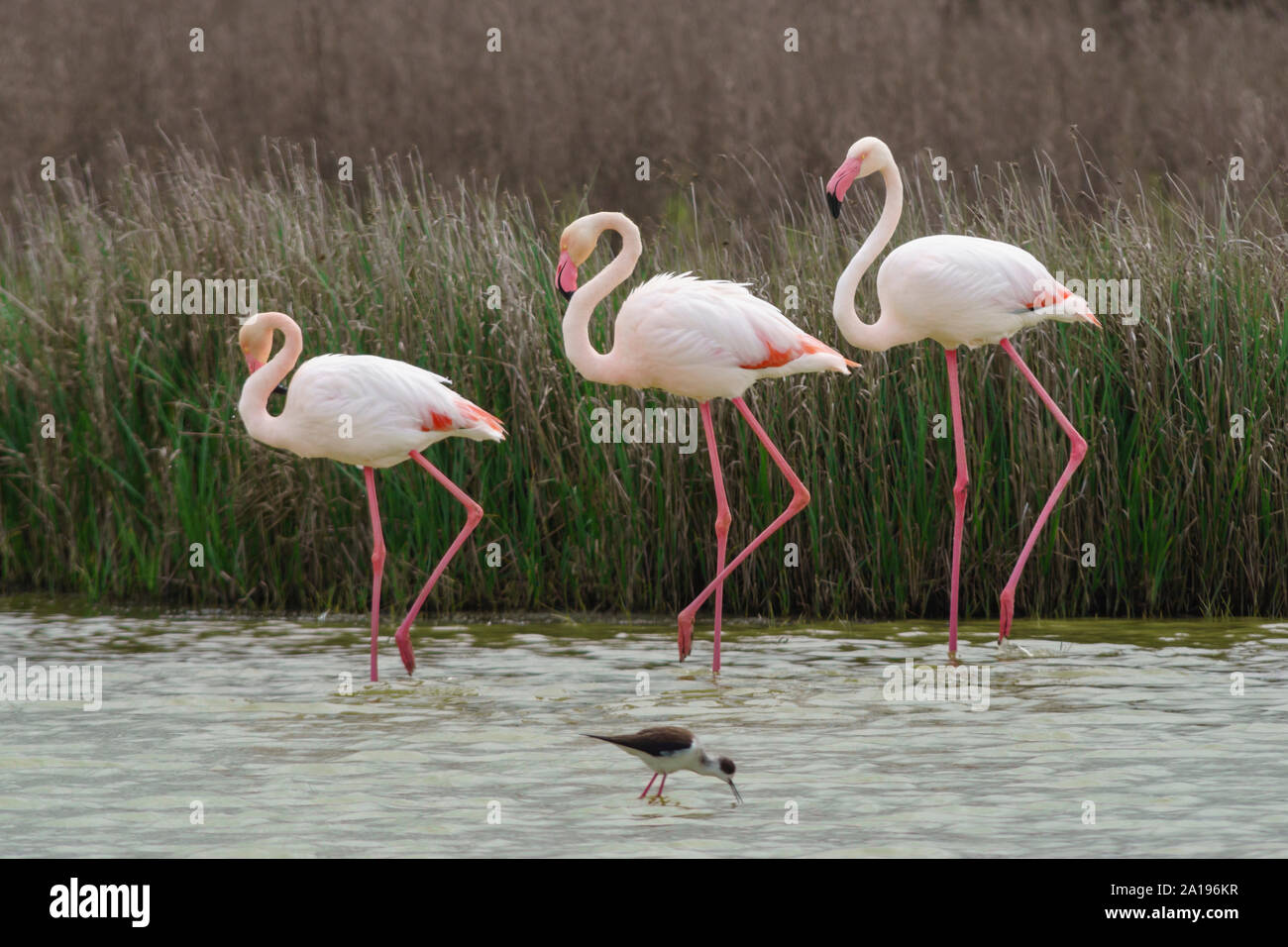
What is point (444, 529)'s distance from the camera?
984cm

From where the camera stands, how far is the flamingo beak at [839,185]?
8.30 m

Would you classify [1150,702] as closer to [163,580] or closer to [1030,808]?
[1030,808]

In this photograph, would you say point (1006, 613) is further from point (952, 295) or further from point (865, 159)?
point (865, 159)

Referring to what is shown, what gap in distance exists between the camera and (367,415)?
831 centimetres

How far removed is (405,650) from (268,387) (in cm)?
133

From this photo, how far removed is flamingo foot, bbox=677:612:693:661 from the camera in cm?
873

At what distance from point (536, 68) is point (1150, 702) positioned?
1220 centimetres

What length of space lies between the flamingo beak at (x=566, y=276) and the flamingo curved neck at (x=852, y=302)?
48.6 inches
